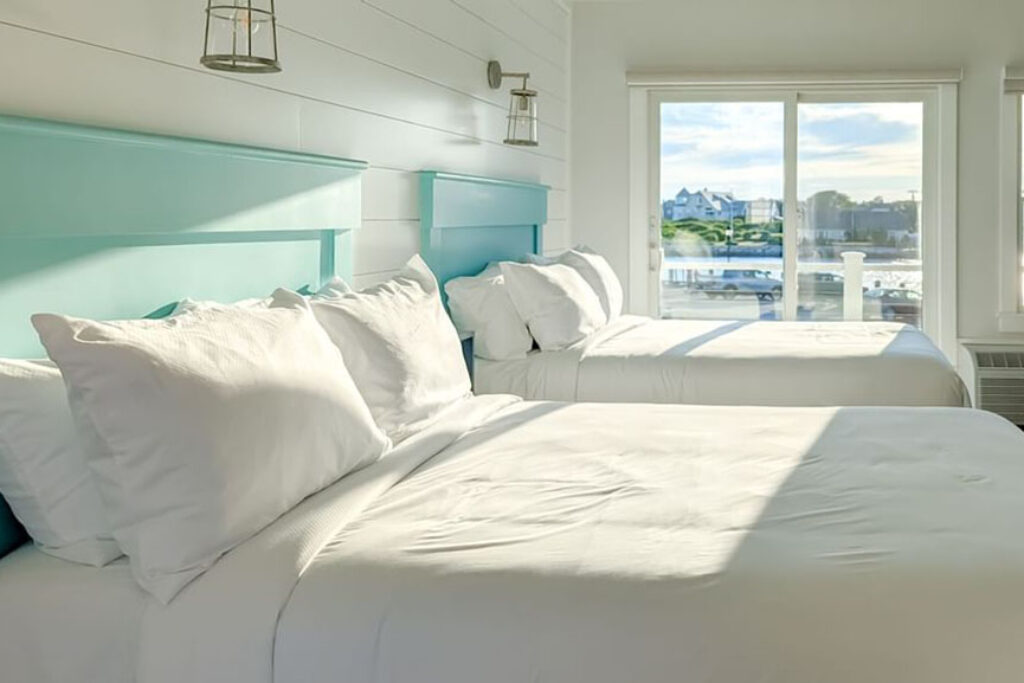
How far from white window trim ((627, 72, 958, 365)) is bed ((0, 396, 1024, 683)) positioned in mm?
4327

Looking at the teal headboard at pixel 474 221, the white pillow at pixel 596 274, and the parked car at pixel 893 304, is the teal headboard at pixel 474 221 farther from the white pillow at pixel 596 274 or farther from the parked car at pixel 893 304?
the parked car at pixel 893 304

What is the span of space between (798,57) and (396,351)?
4.29 m

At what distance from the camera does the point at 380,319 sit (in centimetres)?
260

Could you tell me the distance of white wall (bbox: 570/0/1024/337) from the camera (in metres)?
5.94

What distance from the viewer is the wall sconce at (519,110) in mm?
4598

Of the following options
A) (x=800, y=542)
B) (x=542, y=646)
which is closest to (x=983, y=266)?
(x=800, y=542)

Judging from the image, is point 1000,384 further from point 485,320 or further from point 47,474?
point 47,474

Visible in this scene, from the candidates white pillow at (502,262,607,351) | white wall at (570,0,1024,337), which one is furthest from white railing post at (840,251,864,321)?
white pillow at (502,262,607,351)

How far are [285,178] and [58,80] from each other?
76cm

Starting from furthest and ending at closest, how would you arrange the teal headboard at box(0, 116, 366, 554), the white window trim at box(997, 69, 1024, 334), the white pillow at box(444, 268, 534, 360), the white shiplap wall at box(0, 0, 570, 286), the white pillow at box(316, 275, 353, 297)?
the white window trim at box(997, 69, 1024, 334) → the white pillow at box(444, 268, 534, 360) → the white pillow at box(316, 275, 353, 297) → the white shiplap wall at box(0, 0, 570, 286) → the teal headboard at box(0, 116, 366, 554)

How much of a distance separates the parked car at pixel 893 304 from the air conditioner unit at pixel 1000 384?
19.5 inches

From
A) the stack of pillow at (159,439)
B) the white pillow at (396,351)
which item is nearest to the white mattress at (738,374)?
the white pillow at (396,351)

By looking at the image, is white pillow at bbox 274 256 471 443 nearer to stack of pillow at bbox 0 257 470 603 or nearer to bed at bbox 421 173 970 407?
stack of pillow at bbox 0 257 470 603

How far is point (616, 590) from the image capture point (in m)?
1.54
